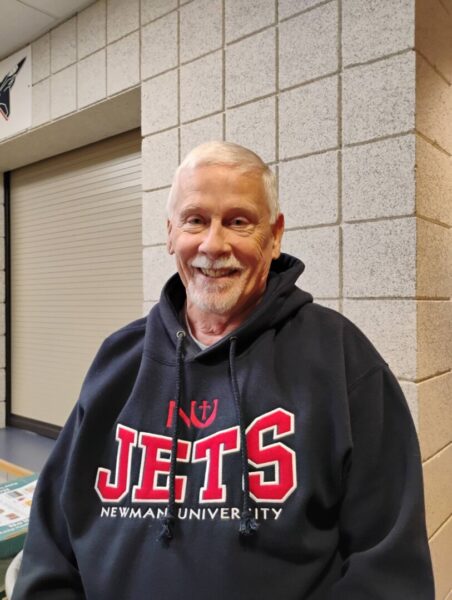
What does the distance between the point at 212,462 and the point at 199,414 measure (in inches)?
3.7

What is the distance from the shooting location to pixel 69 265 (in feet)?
10.8

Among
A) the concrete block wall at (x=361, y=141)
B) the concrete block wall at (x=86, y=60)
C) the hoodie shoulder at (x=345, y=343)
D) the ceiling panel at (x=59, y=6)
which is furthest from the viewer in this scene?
the ceiling panel at (x=59, y=6)

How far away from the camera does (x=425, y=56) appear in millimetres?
1403

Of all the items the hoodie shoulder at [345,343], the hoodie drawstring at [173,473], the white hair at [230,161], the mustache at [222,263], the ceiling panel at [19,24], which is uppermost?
the ceiling panel at [19,24]

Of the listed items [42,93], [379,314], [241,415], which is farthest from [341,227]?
[42,93]

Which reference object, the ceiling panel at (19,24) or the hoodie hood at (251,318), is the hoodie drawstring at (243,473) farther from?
the ceiling panel at (19,24)

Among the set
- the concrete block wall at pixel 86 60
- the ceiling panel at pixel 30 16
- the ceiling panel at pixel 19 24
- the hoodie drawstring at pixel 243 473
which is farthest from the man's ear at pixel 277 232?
the ceiling panel at pixel 19 24

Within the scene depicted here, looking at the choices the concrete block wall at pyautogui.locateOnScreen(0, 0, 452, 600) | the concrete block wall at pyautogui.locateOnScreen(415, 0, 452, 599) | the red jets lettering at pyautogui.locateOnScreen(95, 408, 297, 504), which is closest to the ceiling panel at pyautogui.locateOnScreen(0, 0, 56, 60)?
the concrete block wall at pyautogui.locateOnScreen(0, 0, 452, 600)

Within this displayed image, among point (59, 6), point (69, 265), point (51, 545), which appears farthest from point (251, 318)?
point (69, 265)

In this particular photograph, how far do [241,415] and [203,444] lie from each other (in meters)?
0.10

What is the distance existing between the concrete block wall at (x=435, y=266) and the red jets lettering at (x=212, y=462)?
0.71m

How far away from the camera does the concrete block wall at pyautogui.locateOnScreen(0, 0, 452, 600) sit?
4.52 ft

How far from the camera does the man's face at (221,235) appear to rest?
0.92 metres

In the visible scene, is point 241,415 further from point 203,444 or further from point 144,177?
point 144,177
